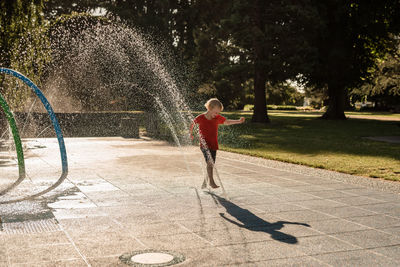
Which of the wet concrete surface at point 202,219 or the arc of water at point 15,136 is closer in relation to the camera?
the wet concrete surface at point 202,219

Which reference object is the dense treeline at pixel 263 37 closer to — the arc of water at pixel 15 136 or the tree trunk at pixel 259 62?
the tree trunk at pixel 259 62

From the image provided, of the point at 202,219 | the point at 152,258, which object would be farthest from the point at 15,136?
the point at 152,258

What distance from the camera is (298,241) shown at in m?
5.15

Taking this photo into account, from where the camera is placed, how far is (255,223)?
5.92 meters

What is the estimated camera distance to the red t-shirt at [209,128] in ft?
26.1

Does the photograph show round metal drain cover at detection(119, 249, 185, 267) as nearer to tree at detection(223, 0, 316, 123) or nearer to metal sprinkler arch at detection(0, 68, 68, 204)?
metal sprinkler arch at detection(0, 68, 68, 204)

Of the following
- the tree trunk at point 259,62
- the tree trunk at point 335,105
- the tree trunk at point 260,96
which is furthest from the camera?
the tree trunk at point 335,105

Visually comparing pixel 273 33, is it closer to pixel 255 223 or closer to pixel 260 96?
pixel 260 96

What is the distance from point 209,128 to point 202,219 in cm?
223

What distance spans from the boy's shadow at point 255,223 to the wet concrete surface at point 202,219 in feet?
0.04

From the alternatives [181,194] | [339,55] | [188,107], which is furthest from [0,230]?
[188,107]

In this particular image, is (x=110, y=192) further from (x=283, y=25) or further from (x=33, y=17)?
(x=283, y=25)

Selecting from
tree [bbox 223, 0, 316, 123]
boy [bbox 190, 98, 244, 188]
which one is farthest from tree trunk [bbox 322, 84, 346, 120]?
boy [bbox 190, 98, 244, 188]

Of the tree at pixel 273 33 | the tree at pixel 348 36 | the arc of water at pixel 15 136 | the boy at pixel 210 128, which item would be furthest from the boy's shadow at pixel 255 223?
the tree at pixel 348 36
